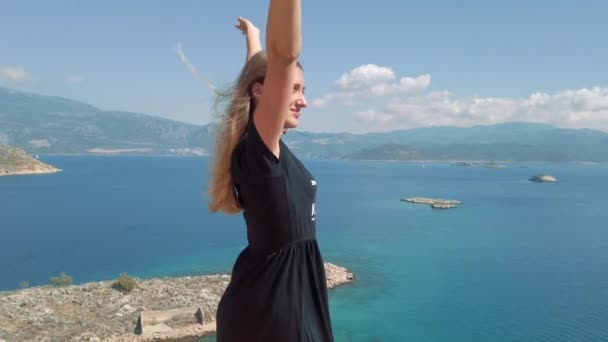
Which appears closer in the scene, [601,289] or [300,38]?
[300,38]

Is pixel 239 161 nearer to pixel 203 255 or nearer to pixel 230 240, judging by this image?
pixel 203 255

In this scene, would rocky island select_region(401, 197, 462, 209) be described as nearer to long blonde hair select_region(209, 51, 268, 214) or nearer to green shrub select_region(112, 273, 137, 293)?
green shrub select_region(112, 273, 137, 293)

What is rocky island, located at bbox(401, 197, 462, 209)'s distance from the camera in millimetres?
58781

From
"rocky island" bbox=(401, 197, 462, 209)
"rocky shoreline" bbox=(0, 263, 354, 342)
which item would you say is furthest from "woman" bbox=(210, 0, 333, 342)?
"rocky island" bbox=(401, 197, 462, 209)

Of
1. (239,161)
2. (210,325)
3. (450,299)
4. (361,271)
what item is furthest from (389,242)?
(239,161)

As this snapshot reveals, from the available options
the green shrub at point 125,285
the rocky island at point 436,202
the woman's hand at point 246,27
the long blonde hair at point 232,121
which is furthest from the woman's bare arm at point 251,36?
the rocky island at point 436,202

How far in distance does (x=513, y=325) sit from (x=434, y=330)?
3.90 metres

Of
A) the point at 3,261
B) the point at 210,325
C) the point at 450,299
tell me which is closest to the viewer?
the point at 210,325

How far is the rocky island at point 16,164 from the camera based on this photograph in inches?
3440

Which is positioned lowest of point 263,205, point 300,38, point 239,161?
point 263,205

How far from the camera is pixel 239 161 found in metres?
1.17

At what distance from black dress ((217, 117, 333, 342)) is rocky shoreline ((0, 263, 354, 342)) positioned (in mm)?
17838

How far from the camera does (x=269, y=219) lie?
45.1 inches

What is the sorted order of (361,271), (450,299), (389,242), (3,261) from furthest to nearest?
(389,242)
(3,261)
(361,271)
(450,299)
